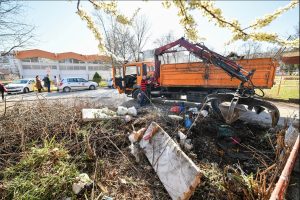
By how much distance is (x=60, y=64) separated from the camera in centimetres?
3375

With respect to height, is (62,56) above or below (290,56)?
above

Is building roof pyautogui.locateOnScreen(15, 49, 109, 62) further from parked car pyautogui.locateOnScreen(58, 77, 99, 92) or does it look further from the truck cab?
the truck cab

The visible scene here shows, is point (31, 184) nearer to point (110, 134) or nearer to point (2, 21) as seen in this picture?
point (110, 134)

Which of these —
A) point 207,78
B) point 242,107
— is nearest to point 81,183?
point 242,107

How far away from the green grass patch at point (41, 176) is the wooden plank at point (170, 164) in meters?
1.38

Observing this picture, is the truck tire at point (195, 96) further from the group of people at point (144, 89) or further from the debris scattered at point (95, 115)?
the debris scattered at point (95, 115)

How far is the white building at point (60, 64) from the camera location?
2877 centimetres

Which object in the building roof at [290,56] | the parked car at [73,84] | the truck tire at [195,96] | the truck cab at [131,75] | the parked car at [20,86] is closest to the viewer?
the building roof at [290,56]

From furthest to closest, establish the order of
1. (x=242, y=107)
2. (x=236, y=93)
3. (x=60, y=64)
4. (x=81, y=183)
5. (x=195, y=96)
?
(x=60, y=64) < (x=195, y=96) < (x=236, y=93) < (x=242, y=107) < (x=81, y=183)

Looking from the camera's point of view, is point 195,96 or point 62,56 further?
point 62,56

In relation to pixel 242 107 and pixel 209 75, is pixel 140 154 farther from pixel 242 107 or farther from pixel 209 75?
pixel 209 75

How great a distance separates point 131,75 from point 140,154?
6.80 meters

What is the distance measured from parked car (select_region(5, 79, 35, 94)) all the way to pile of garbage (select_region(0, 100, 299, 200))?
478 inches

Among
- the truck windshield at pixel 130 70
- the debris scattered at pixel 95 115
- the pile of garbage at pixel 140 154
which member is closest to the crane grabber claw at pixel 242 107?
the pile of garbage at pixel 140 154
